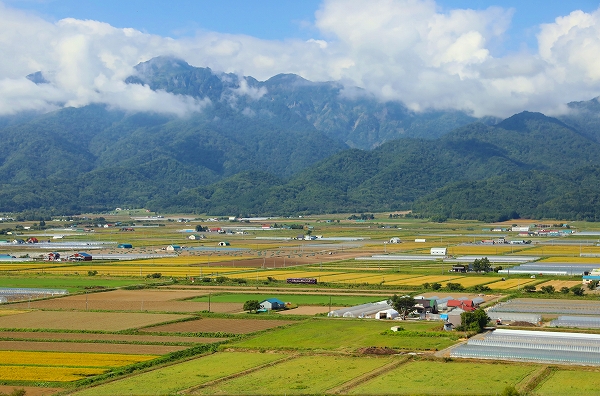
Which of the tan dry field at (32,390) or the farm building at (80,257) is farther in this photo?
the farm building at (80,257)

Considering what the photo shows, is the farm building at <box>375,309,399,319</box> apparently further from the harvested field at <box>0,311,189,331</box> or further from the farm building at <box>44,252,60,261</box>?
the farm building at <box>44,252,60,261</box>

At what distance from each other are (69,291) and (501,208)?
127 m

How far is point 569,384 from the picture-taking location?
28.8 metres

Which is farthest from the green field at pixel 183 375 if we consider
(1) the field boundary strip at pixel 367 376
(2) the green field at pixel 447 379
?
(2) the green field at pixel 447 379

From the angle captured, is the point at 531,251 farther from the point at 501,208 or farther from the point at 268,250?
the point at 501,208

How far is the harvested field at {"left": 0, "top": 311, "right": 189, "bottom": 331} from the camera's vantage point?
1650 inches

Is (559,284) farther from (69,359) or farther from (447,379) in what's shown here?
(69,359)

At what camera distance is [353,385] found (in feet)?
95.6

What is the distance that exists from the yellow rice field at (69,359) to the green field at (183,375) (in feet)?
7.03

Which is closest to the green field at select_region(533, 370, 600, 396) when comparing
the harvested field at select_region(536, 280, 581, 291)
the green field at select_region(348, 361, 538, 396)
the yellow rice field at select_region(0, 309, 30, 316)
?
the green field at select_region(348, 361, 538, 396)

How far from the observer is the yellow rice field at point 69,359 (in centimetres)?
3294

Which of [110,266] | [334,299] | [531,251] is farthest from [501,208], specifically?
[334,299]

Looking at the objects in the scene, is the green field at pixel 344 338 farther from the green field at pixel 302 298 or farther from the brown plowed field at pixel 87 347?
the green field at pixel 302 298

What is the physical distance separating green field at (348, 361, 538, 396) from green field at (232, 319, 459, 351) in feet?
13.2
